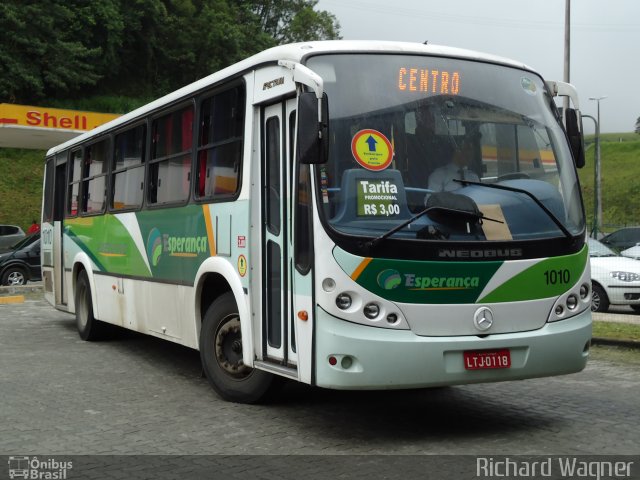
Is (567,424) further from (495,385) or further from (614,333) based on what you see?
(614,333)

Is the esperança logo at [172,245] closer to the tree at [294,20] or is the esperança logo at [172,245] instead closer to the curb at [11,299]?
the curb at [11,299]

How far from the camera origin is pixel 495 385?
8.77 m

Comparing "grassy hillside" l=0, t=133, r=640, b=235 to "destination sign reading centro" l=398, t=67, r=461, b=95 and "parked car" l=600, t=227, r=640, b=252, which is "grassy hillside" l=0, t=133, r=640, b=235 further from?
"destination sign reading centro" l=398, t=67, r=461, b=95

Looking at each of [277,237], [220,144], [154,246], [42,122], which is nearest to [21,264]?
[42,122]

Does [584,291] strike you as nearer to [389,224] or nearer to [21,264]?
[389,224]

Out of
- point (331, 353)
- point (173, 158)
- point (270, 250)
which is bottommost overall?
point (331, 353)

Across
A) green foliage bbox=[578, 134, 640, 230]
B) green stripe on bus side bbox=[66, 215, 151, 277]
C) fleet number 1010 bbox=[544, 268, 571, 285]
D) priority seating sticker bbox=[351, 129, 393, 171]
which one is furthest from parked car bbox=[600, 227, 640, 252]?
green foliage bbox=[578, 134, 640, 230]

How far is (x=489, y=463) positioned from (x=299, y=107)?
274 centimetres

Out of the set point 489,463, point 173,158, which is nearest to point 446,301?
point 489,463

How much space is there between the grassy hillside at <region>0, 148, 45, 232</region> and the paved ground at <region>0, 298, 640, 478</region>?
1330 inches

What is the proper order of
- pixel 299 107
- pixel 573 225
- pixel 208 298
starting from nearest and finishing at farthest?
pixel 299 107
pixel 573 225
pixel 208 298

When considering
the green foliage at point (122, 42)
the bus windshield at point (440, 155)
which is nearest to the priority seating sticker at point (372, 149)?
the bus windshield at point (440, 155)

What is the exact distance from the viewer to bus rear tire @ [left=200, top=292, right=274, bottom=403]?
7.61 m

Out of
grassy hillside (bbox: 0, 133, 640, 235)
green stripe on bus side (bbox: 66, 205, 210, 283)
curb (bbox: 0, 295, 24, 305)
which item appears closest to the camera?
green stripe on bus side (bbox: 66, 205, 210, 283)
